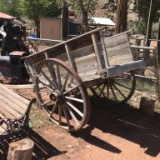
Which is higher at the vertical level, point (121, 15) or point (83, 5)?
point (83, 5)

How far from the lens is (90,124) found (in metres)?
5.90

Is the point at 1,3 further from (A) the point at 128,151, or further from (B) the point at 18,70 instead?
(A) the point at 128,151

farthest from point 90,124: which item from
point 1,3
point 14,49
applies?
point 1,3

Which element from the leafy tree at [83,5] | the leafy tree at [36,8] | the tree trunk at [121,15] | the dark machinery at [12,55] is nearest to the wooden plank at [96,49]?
the dark machinery at [12,55]

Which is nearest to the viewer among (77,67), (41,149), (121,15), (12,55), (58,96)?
(41,149)

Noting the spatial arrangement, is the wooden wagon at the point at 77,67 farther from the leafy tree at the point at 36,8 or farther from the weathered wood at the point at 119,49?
the leafy tree at the point at 36,8

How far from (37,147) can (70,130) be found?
71cm

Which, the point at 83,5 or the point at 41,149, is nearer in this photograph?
the point at 41,149

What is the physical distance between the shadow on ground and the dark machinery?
2278mm

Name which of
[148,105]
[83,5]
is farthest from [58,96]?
[83,5]

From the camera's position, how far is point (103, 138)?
5352mm

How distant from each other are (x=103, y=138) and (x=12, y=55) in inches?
149

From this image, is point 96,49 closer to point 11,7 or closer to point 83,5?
point 83,5

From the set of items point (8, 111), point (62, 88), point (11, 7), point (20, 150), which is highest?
point (11, 7)
